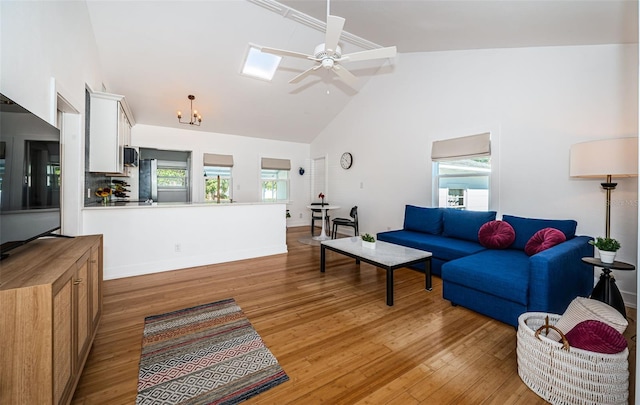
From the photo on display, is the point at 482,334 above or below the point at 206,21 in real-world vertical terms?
below

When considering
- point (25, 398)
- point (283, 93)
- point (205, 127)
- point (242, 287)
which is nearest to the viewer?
point (25, 398)

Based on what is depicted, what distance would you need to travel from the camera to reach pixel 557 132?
10.6 ft

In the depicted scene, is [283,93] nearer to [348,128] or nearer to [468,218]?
[348,128]

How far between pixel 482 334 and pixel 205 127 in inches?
257

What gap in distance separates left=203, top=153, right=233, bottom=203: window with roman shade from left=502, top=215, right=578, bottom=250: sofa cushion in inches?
227

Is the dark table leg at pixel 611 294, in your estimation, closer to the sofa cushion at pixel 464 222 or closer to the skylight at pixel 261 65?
the sofa cushion at pixel 464 222

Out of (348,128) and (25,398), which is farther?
(348,128)

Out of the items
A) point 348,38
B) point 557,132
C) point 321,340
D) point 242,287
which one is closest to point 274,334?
point 321,340

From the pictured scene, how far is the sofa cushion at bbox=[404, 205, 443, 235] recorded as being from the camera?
414 centimetres

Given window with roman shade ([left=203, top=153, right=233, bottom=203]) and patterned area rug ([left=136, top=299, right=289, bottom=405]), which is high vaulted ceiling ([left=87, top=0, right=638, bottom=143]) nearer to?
window with roman shade ([left=203, top=153, right=233, bottom=203])

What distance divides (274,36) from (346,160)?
10.5 ft

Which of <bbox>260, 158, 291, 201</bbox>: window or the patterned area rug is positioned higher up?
<bbox>260, 158, 291, 201</bbox>: window

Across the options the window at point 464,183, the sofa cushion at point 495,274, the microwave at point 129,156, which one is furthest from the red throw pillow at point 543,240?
the microwave at point 129,156

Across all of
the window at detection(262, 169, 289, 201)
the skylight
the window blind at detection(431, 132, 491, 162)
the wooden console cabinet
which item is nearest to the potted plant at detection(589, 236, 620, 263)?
the window blind at detection(431, 132, 491, 162)
